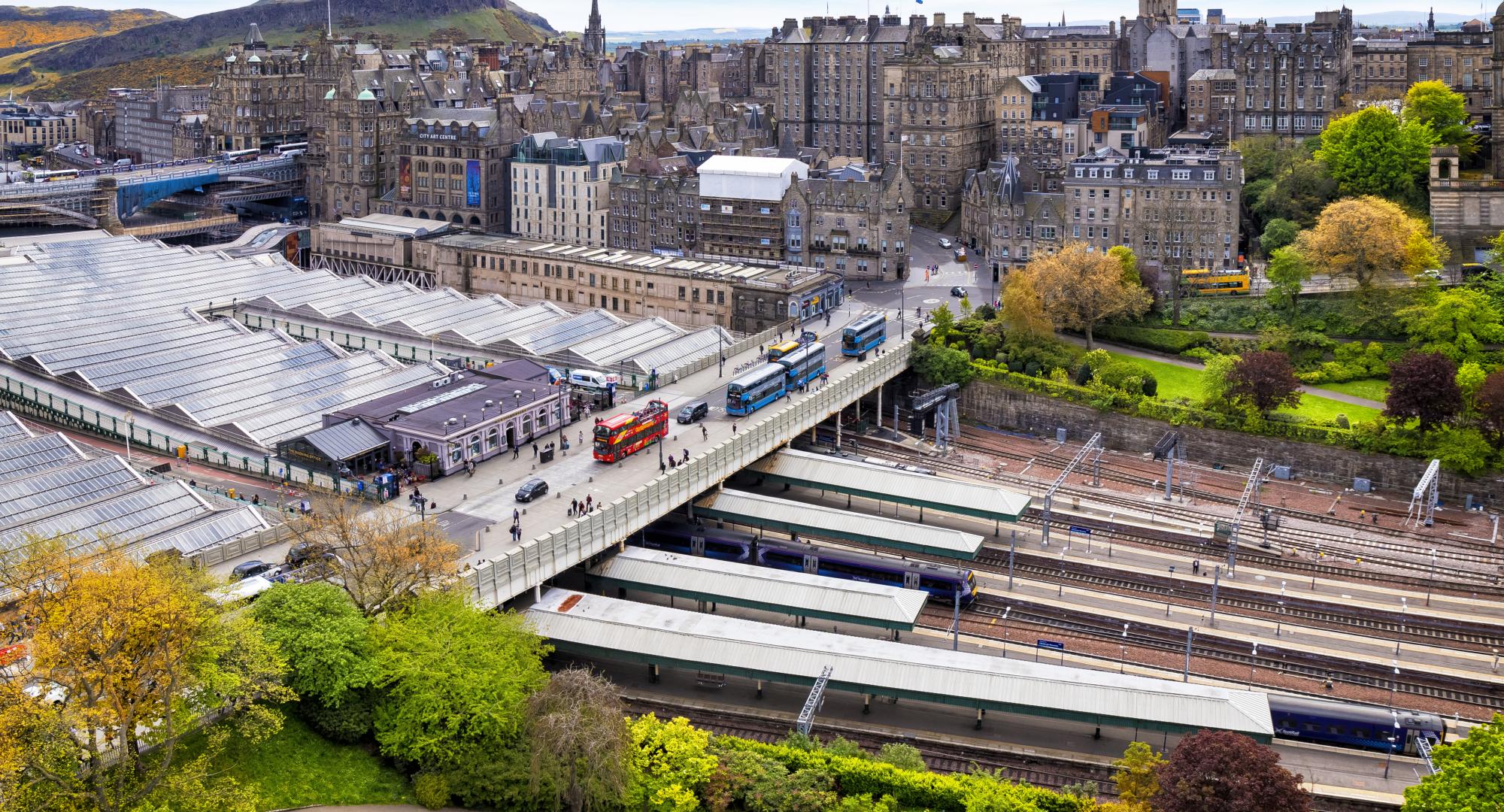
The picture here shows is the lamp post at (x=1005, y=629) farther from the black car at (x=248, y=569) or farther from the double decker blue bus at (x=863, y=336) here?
the double decker blue bus at (x=863, y=336)

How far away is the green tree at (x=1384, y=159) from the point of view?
130 m

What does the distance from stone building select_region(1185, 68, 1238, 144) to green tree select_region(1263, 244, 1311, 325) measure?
44946 millimetres

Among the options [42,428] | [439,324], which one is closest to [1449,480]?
[439,324]

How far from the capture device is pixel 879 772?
58.9m

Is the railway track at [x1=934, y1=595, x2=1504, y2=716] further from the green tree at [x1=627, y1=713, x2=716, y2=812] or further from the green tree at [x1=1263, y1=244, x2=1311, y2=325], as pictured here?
the green tree at [x1=1263, y1=244, x2=1311, y2=325]

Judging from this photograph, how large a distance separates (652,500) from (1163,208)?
68.8 m

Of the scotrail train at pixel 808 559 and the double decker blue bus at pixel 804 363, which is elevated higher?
the double decker blue bus at pixel 804 363

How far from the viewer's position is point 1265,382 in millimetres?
100875

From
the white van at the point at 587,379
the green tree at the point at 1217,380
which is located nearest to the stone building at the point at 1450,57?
the green tree at the point at 1217,380

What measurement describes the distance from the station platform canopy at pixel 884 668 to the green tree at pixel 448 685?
24.7 ft

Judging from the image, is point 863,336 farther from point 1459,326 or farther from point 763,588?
point 763,588

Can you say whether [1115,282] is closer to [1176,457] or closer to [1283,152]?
[1176,457]

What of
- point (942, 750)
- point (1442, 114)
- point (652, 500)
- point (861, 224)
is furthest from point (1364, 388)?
point (942, 750)

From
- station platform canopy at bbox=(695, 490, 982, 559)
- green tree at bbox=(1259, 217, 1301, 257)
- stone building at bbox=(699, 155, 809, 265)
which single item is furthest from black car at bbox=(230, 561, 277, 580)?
green tree at bbox=(1259, 217, 1301, 257)
